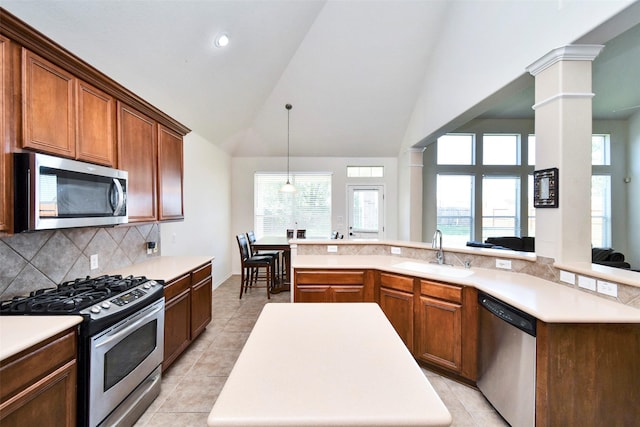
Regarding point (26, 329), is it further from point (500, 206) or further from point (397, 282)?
point (500, 206)

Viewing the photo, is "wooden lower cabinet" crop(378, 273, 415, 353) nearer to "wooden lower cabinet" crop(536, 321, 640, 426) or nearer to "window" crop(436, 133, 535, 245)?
"wooden lower cabinet" crop(536, 321, 640, 426)

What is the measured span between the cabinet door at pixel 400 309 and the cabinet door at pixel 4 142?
266 cm

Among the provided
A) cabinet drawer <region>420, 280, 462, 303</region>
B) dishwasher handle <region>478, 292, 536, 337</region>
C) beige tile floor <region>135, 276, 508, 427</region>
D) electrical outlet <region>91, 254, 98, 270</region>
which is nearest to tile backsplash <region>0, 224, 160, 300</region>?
electrical outlet <region>91, 254, 98, 270</region>

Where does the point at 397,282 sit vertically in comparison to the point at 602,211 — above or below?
below

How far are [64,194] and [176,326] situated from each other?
4.77ft

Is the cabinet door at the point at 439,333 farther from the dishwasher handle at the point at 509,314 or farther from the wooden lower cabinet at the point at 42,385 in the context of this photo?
the wooden lower cabinet at the point at 42,385

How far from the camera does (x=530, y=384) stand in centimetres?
161

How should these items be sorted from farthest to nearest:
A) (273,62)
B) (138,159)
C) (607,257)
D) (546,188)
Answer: (607,257) → (273,62) → (138,159) → (546,188)

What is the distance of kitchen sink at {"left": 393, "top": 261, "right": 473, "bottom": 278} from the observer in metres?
2.40

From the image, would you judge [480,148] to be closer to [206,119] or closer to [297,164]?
[297,164]

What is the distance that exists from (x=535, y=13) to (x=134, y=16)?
10.4ft

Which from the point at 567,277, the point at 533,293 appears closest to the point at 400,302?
the point at 533,293

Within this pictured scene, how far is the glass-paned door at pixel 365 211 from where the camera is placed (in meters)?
6.41

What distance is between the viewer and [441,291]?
7.43 feet
